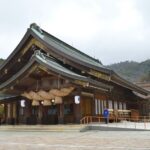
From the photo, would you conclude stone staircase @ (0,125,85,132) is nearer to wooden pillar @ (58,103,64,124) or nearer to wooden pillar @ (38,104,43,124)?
wooden pillar @ (58,103,64,124)

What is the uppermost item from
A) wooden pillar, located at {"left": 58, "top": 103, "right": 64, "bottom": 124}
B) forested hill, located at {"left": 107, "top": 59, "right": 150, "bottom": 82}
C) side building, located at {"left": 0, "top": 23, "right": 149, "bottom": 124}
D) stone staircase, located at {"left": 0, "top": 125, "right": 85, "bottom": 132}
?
forested hill, located at {"left": 107, "top": 59, "right": 150, "bottom": 82}

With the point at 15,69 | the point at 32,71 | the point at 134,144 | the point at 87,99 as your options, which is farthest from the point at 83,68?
the point at 134,144

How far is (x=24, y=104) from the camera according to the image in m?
26.8

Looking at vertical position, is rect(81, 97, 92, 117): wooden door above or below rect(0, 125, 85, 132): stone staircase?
above

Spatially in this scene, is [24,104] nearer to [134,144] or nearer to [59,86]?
[59,86]

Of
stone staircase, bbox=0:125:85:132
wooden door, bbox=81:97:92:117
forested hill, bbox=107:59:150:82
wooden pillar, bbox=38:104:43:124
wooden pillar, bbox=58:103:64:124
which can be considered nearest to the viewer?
stone staircase, bbox=0:125:85:132

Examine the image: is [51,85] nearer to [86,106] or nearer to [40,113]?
[40,113]

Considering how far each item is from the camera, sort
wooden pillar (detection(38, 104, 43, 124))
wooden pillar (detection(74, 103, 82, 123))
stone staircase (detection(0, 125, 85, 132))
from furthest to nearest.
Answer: wooden pillar (detection(38, 104, 43, 124)) → wooden pillar (detection(74, 103, 82, 123)) → stone staircase (detection(0, 125, 85, 132))

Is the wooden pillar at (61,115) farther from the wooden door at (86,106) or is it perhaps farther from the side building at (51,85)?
the wooden door at (86,106)

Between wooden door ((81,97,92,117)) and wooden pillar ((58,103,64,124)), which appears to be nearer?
wooden pillar ((58,103,64,124))

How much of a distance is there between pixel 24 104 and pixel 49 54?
4383 mm

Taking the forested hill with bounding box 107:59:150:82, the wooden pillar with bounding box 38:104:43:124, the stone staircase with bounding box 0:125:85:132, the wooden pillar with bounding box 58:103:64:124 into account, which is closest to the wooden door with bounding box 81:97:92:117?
the wooden pillar with bounding box 58:103:64:124

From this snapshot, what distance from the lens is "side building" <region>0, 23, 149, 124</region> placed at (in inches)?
931

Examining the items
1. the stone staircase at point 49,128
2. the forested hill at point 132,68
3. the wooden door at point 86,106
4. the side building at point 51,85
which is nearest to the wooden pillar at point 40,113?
the side building at point 51,85
